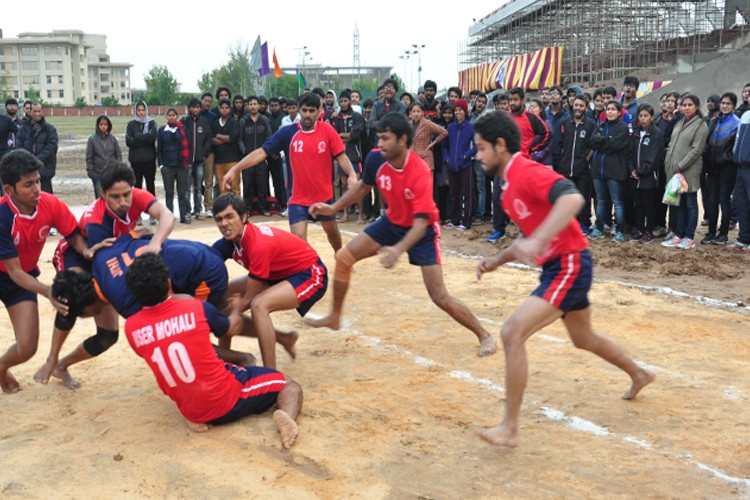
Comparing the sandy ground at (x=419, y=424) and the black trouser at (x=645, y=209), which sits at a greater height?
the black trouser at (x=645, y=209)

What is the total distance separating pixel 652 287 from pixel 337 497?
572 cm

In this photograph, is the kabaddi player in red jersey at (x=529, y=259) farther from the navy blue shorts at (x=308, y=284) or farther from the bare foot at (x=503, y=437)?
the navy blue shorts at (x=308, y=284)

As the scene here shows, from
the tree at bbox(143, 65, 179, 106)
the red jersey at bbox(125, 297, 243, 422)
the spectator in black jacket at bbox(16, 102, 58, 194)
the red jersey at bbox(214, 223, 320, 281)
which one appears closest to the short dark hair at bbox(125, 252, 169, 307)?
the red jersey at bbox(125, 297, 243, 422)

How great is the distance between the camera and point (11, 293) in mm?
5672

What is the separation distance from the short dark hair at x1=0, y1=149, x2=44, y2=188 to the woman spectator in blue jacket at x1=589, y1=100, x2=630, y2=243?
26.8 feet

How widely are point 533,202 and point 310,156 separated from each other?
444 centimetres

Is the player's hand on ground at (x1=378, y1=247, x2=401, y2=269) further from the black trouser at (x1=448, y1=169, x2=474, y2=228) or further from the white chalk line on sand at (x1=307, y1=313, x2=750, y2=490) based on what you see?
the black trouser at (x1=448, y1=169, x2=474, y2=228)

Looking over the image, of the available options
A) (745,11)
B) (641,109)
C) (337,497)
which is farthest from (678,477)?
(745,11)

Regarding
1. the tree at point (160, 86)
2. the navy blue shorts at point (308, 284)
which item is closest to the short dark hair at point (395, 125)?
the navy blue shorts at point (308, 284)

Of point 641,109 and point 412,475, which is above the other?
point 641,109

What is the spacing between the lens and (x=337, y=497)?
404 cm

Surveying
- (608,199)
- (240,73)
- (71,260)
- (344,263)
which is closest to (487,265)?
(344,263)

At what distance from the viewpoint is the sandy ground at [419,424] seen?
4207 mm

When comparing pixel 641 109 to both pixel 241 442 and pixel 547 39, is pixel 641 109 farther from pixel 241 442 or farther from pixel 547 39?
pixel 547 39
